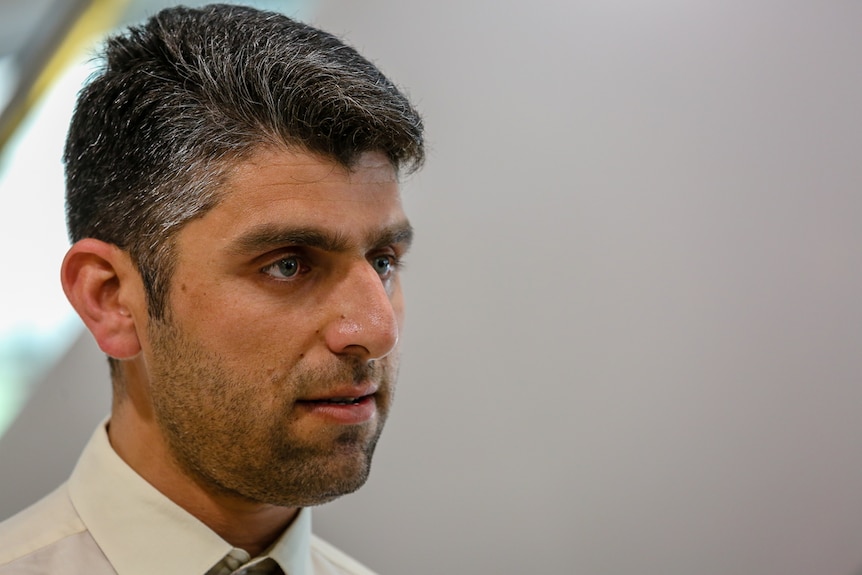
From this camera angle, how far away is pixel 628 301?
5.42 feet

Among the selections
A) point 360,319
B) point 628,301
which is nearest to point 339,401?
point 360,319

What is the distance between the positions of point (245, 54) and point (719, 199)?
890mm

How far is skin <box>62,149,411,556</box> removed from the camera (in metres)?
1.09

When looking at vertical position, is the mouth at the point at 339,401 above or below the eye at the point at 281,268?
below

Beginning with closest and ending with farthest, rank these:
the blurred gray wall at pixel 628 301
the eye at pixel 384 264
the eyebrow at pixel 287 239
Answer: the eyebrow at pixel 287 239 → the eye at pixel 384 264 → the blurred gray wall at pixel 628 301

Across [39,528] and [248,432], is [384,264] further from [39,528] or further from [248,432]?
[39,528]

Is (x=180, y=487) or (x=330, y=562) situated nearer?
(x=180, y=487)

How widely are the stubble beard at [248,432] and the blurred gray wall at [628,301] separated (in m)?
0.52

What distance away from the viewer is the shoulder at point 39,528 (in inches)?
44.5

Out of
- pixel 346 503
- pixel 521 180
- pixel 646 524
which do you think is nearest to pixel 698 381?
pixel 646 524

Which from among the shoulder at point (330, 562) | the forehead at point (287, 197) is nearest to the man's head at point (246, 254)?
the forehead at point (287, 197)

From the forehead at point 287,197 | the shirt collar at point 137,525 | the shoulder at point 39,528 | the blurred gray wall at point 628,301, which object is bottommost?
the shoulder at point 39,528

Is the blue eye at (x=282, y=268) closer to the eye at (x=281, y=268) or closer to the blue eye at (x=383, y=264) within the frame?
the eye at (x=281, y=268)

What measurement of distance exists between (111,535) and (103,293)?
30cm
